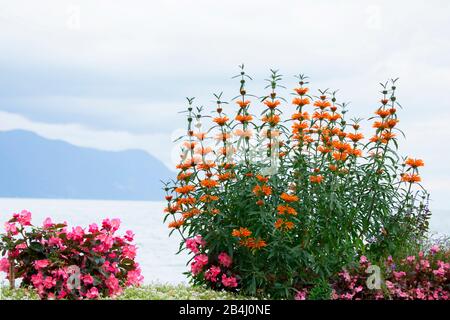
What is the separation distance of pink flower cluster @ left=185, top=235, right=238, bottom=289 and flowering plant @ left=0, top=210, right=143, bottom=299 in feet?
2.87

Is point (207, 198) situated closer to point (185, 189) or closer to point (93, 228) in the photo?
point (185, 189)

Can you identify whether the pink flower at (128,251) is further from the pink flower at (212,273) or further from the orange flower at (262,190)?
the orange flower at (262,190)

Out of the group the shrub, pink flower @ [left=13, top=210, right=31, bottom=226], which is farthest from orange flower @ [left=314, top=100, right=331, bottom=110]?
pink flower @ [left=13, top=210, right=31, bottom=226]

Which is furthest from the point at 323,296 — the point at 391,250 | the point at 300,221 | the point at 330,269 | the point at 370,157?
the point at 370,157

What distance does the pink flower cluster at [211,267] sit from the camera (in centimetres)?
662

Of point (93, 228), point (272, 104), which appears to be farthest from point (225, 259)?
point (272, 104)

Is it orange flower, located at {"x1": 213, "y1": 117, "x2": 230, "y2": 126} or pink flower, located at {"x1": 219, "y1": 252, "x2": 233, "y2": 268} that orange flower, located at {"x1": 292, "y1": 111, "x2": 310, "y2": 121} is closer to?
orange flower, located at {"x1": 213, "y1": 117, "x2": 230, "y2": 126}

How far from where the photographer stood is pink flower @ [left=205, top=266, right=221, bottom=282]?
662 cm

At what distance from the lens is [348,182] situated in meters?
7.23

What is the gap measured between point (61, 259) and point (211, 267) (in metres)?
1.57

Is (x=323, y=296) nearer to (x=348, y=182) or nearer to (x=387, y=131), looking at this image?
(x=348, y=182)

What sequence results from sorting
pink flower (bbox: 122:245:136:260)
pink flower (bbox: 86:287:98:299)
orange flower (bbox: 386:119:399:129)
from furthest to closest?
orange flower (bbox: 386:119:399:129), pink flower (bbox: 122:245:136:260), pink flower (bbox: 86:287:98:299)
